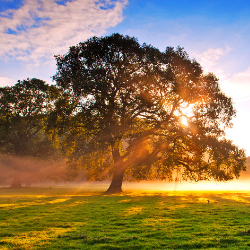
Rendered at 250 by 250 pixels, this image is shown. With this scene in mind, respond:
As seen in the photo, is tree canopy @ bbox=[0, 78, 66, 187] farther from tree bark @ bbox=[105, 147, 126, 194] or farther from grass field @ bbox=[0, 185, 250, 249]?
grass field @ bbox=[0, 185, 250, 249]

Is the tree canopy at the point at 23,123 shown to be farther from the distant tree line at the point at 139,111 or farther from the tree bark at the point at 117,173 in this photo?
the tree bark at the point at 117,173

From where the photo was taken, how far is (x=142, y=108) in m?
29.7

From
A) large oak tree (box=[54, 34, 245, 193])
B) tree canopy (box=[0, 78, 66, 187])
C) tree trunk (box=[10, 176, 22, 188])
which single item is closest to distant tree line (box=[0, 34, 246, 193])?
large oak tree (box=[54, 34, 245, 193])

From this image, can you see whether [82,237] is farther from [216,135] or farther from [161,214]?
[216,135]

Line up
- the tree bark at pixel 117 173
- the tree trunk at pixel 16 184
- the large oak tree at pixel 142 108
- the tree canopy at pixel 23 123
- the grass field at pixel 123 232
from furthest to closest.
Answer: the tree trunk at pixel 16 184 → the tree canopy at pixel 23 123 → the tree bark at pixel 117 173 → the large oak tree at pixel 142 108 → the grass field at pixel 123 232

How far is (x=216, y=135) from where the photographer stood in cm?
2891

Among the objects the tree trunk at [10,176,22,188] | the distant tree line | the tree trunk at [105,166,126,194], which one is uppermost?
the distant tree line

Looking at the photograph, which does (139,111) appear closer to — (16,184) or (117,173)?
(117,173)

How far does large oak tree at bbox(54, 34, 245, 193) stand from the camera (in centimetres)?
2864

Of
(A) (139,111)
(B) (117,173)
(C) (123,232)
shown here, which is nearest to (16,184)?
(B) (117,173)

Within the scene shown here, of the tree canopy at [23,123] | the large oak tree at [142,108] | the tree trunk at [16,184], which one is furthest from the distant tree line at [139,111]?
the tree trunk at [16,184]

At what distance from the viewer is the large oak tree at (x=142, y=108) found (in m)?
28.6

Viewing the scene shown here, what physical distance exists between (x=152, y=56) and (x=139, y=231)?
24.3m

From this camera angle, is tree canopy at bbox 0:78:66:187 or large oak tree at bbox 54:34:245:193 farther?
tree canopy at bbox 0:78:66:187
